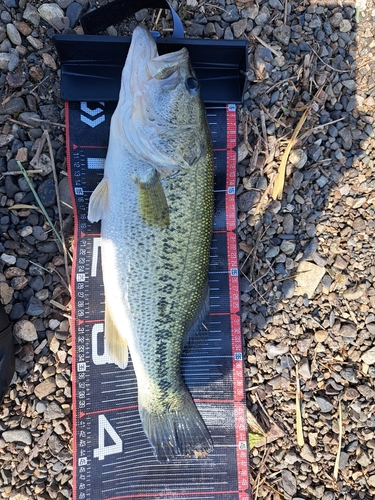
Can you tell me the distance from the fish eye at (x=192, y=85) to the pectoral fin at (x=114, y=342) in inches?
59.8

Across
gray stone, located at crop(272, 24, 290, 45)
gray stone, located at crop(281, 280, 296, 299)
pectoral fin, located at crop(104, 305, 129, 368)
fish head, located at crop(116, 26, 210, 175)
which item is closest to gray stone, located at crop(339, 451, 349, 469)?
gray stone, located at crop(281, 280, 296, 299)

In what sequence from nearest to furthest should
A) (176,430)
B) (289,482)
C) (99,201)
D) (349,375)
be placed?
1. (99,201)
2. (176,430)
3. (289,482)
4. (349,375)

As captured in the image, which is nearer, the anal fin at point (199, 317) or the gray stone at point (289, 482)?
the anal fin at point (199, 317)

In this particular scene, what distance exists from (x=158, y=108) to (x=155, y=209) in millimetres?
632

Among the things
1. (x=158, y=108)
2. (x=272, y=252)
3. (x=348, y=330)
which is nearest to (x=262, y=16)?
(x=158, y=108)

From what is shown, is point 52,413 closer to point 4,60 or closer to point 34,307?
point 34,307

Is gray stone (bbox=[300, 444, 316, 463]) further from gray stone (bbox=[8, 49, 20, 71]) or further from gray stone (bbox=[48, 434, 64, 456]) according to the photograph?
gray stone (bbox=[8, 49, 20, 71])

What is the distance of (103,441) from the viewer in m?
2.70

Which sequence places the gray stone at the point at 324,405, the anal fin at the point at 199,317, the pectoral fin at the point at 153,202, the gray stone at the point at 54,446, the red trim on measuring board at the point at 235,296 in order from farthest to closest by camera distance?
the gray stone at the point at 324,405 < the red trim on measuring board at the point at 235,296 < the gray stone at the point at 54,446 < the anal fin at the point at 199,317 < the pectoral fin at the point at 153,202

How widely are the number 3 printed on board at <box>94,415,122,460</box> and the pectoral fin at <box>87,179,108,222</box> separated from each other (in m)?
1.43

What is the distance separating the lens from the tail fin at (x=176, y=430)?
2601 mm

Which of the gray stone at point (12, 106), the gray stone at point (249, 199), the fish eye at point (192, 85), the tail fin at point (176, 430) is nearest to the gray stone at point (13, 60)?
the gray stone at point (12, 106)

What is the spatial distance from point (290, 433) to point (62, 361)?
5.94ft

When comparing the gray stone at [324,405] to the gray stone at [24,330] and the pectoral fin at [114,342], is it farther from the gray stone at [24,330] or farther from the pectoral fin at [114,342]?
the gray stone at [24,330]
